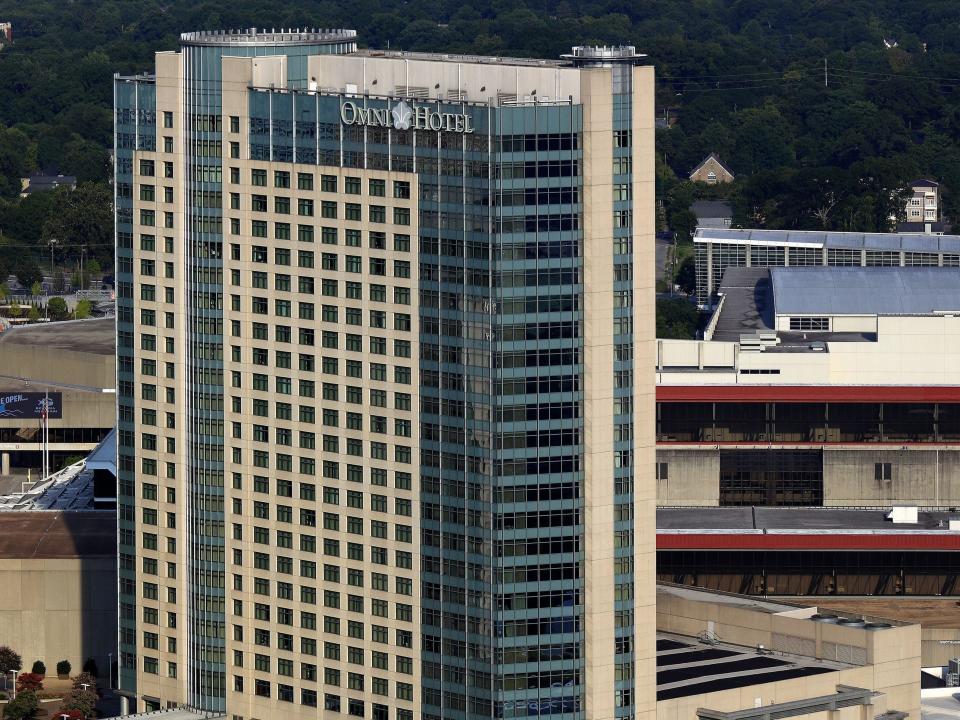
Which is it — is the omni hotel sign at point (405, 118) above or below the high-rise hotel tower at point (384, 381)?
above

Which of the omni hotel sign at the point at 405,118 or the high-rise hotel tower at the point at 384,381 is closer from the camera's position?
the high-rise hotel tower at the point at 384,381

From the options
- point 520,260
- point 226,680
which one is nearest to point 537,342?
point 520,260

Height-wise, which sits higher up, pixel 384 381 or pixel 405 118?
pixel 405 118

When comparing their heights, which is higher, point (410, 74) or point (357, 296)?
point (410, 74)

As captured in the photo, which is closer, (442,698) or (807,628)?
(442,698)

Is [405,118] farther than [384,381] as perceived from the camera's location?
No

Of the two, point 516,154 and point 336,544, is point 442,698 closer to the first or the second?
point 336,544
